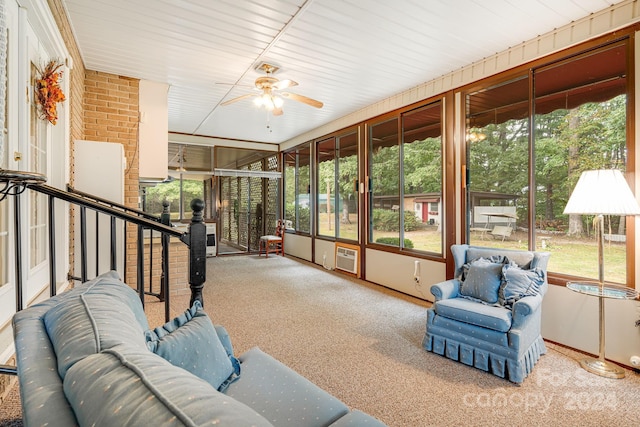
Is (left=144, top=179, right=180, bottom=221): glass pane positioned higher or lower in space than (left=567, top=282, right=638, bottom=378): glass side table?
higher

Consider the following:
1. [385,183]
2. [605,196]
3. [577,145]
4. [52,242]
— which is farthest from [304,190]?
[52,242]

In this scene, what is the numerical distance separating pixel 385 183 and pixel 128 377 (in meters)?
4.85

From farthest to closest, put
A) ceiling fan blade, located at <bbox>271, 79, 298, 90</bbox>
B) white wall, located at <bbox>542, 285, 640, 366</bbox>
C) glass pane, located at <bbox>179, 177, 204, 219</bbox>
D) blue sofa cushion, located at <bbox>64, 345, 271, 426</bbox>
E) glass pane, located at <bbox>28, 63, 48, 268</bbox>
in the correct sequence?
glass pane, located at <bbox>179, 177, 204, 219</bbox>, ceiling fan blade, located at <bbox>271, 79, 298, 90</bbox>, white wall, located at <bbox>542, 285, 640, 366</bbox>, glass pane, located at <bbox>28, 63, 48, 268</bbox>, blue sofa cushion, located at <bbox>64, 345, 271, 426</bbox>

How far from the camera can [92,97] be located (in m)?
3.96

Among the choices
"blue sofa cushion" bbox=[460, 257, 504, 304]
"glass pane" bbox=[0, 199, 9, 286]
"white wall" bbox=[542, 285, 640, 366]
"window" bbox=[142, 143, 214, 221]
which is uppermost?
"window" bbox=[142, 143, 214, 221]

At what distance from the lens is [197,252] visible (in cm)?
196

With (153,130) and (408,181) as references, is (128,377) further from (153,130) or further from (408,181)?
(408,181)

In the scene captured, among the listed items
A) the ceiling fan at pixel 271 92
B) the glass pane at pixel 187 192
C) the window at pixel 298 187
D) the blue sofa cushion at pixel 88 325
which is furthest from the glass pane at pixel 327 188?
the blue sofa cushion at pixel 88 325

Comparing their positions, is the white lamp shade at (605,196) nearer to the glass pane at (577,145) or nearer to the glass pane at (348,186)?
the glass pane at (577,145)

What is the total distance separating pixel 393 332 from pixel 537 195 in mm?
2027

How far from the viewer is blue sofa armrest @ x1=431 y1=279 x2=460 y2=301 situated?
2885 millimetres

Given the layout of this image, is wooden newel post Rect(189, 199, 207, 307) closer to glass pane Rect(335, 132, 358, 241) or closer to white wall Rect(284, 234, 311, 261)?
glass pane Rect(335, 132, 358, 241)

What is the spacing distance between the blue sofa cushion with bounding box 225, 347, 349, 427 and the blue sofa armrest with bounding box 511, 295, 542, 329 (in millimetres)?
1771

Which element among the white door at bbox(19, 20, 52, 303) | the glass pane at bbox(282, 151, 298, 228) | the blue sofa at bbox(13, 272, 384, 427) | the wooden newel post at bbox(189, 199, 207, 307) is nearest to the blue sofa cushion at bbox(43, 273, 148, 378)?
the blue sofa at bbox(13, 272, 384, 427)
